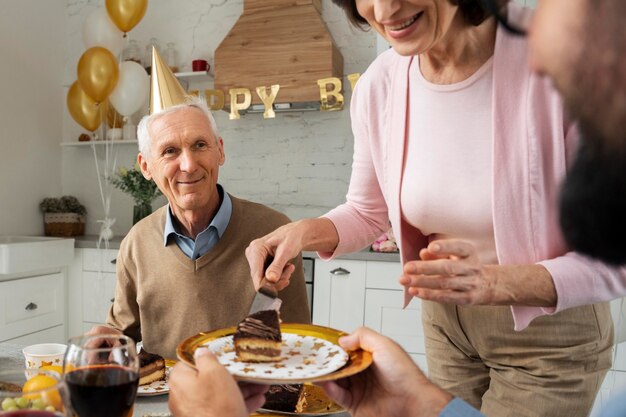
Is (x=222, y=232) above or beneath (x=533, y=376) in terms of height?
above

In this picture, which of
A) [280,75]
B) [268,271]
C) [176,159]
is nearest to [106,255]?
[280,75]

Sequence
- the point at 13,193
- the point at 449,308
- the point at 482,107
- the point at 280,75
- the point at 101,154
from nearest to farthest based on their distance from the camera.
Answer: the point at 482,107, the point at 449,308, the point at 280,75, the point at 13,193, the point at 101,154

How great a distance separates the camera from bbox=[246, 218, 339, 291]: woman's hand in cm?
110

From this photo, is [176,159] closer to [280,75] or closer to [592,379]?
[592,379]

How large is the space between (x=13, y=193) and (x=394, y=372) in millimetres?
3418

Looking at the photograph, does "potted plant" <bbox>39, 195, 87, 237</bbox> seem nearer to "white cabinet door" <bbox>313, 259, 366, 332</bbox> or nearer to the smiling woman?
"white cabinet door" <bbox>313, 259, 366, 332</bbox>

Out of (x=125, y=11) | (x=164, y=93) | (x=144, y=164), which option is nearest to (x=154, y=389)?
(x=144, y=164)

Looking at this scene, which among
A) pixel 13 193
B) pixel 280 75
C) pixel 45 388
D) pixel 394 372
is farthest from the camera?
pixel 13 193

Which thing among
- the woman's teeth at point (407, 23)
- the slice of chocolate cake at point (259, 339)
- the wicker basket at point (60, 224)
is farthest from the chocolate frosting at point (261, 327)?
the wicker basket at point (60, 224)

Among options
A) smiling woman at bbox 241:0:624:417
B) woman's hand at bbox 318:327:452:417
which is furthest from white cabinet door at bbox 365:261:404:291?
woman's hand at bbox 318:327:452:417

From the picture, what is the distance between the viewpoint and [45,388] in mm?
597

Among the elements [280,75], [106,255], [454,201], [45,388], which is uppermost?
[280,75]

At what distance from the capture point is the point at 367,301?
107 inches

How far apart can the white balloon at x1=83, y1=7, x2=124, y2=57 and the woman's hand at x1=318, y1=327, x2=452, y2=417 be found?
117 inches
